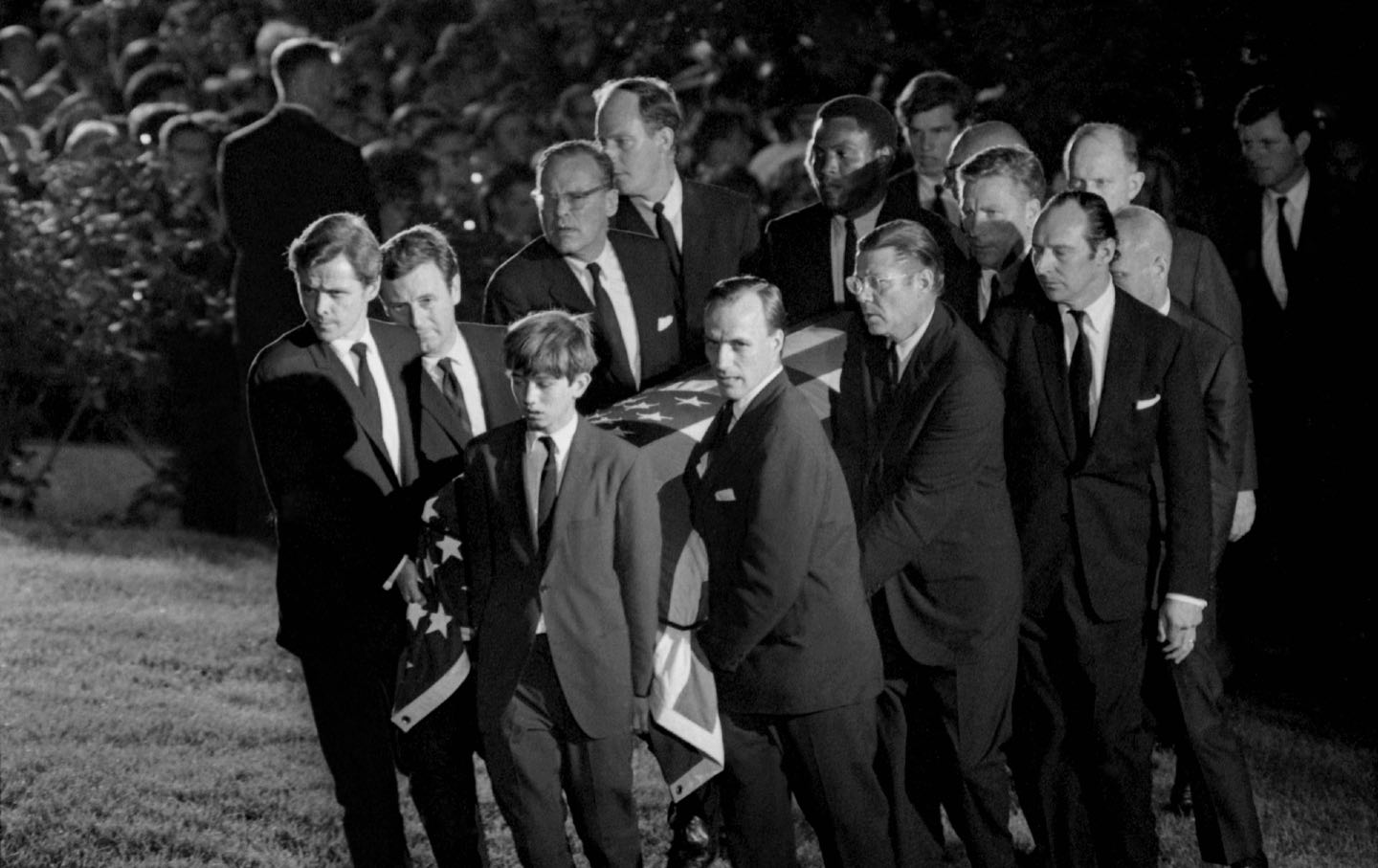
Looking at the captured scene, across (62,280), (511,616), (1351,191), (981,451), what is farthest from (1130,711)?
(62,280)

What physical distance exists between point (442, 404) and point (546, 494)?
630 millimetres

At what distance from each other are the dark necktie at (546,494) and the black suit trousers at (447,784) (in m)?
0.54

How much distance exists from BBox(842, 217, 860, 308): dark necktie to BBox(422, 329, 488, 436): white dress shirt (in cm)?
122

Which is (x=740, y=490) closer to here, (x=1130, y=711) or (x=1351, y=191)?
(x=1130, y=711)

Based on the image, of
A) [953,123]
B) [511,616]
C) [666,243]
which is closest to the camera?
[511,616]

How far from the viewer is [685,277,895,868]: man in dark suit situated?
4.70 metres

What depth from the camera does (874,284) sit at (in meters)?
5.05

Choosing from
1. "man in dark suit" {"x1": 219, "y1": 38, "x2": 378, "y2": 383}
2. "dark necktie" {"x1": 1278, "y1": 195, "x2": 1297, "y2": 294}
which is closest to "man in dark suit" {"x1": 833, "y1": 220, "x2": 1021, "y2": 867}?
"dark necktie" {"x1": 1278, "y1": 195, "x2": 1297, "y2": 294}

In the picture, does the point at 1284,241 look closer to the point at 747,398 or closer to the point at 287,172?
the point at 747,398

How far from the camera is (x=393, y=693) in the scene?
5.22m

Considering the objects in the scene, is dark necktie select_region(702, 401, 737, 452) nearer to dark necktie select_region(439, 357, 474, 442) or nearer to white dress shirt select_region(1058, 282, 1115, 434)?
dark necktie select_region(439, 357, 474, 442)

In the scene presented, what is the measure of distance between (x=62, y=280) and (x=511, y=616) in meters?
6.57

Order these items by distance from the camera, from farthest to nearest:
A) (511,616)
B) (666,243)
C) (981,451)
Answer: (666,243)
(981,451)
(511,616)

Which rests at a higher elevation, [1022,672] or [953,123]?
[953,123]
